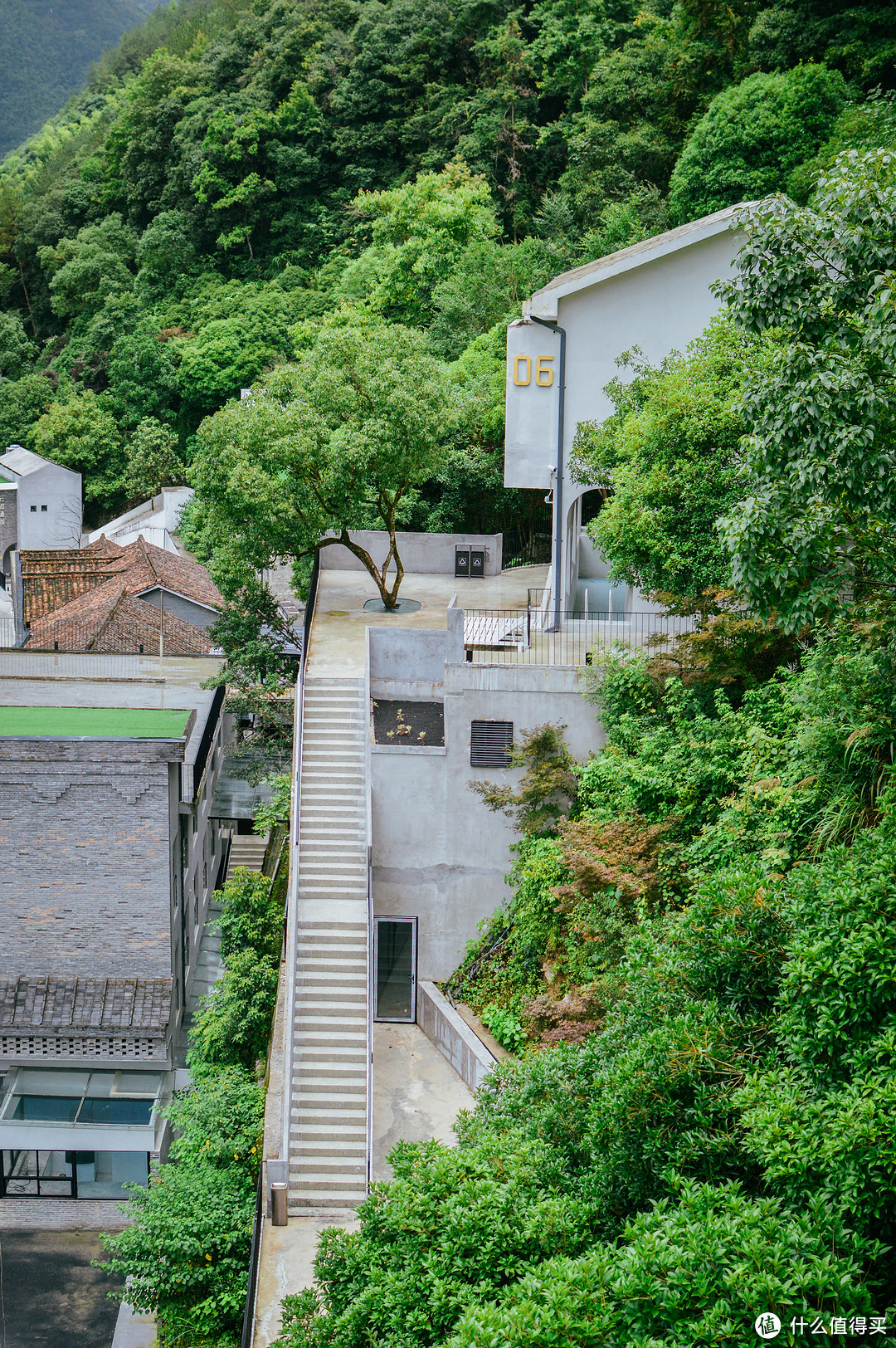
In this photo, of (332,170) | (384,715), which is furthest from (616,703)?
(332,170)

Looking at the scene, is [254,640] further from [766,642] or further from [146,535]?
[146,535]

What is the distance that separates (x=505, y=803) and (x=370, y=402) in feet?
26.6

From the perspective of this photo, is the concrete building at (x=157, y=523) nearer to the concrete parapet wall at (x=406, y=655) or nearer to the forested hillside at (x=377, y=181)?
the forested hillside at (x=377, y=181)

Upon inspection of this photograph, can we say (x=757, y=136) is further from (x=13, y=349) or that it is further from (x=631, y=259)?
(x=13, y=349)

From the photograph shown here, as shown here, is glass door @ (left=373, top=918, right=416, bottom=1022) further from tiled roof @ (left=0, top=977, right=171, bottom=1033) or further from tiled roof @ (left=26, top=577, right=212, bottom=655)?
tiled roof @ (left=26, top=577, right=212, bottom=655)

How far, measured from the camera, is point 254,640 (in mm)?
22234

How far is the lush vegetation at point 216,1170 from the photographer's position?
13.4m

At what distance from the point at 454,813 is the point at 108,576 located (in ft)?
83.7

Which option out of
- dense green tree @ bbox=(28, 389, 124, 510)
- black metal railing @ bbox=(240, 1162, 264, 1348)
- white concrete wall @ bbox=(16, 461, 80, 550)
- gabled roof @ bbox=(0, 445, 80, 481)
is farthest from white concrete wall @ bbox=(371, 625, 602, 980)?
dense green tree @ bbox=(28, 389, 124, 510)

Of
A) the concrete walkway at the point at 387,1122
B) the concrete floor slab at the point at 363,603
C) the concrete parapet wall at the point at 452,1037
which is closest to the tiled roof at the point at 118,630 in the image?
the concrete floor slab at the point at 363,603

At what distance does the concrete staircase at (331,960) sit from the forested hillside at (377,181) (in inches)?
280

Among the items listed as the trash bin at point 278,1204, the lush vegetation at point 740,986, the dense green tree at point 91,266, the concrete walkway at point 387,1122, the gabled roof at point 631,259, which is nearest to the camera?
the lush vegetation at point 740,986

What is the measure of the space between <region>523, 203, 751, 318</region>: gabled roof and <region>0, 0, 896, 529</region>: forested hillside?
287cm

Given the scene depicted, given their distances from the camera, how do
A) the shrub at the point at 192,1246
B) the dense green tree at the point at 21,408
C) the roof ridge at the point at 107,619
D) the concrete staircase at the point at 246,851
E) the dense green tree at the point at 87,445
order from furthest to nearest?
the dense green tree at the point at 21,408 → the dense green tree at the point at 87,445 → the roof ridge at the point at 107,619 → the concrete staircase at the point at 246,851 → the shrub at the point at 192,1246
